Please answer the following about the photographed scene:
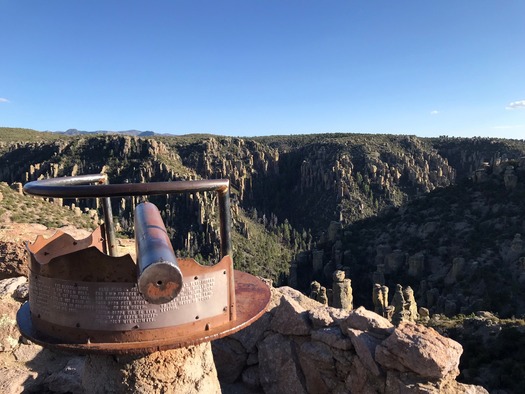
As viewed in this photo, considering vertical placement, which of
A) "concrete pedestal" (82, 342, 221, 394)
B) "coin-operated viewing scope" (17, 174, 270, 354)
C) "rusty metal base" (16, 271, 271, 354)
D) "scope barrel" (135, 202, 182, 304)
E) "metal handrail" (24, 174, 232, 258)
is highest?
"metal handrail" (24, 174, 232, 258)

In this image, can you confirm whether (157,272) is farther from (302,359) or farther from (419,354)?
(302,359)

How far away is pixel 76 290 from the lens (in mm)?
3367

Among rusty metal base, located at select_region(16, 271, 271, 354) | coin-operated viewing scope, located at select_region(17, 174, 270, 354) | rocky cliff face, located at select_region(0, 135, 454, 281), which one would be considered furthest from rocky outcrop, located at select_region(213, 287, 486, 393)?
rocky cliff face, located at select_region(0, 135, 454, 281)

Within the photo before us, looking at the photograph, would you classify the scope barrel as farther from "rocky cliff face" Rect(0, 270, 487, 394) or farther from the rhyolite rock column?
the rhyolite rock column

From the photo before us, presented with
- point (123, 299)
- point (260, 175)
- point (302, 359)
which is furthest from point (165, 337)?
point (260, 175)

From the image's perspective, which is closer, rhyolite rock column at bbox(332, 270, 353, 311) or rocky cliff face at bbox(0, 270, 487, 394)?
rocky cliff face at bbox(0, 270, 487, 394)

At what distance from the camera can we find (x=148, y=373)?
3834mm

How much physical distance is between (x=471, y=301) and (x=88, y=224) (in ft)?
100.0

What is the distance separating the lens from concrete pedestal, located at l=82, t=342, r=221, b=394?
3.82 metres

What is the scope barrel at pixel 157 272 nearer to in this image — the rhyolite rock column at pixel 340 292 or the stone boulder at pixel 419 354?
the stone boulder at pixel 419 354

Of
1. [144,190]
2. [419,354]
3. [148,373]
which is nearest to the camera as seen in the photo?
[144,190]

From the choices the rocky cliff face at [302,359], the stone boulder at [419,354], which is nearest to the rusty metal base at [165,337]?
the rocky cliff face at [302,359]

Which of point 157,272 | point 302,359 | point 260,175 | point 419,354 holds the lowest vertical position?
point 260,175

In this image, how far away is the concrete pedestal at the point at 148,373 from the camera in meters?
3.82
